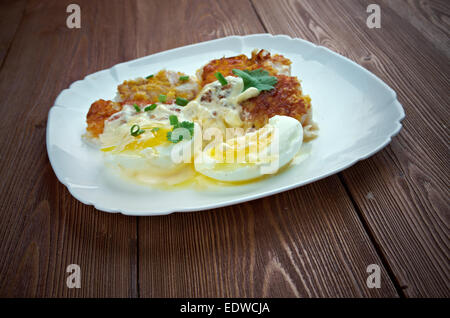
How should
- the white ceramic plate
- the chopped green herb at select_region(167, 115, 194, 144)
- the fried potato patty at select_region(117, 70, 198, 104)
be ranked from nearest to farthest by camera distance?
the white ceramic plate, the chopped green herb at select_region(167, 115, 194, 144), the fried potato patty at select_region(117, 70, 198, 104)

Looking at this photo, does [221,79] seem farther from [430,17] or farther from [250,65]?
[430,17]
